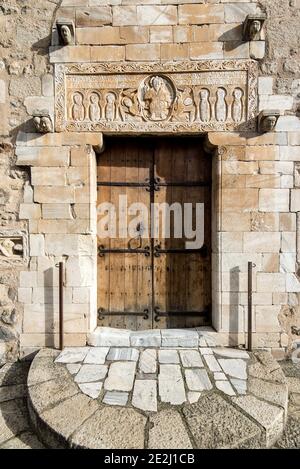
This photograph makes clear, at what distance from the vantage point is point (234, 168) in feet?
8.75

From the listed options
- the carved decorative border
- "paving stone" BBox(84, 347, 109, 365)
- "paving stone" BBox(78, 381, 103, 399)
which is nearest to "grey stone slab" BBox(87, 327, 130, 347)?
"paving stone" BBox(84, 347, 109, 365)

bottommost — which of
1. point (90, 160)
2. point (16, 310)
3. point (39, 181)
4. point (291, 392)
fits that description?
point (291, 392)

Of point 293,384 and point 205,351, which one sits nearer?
point 293,384

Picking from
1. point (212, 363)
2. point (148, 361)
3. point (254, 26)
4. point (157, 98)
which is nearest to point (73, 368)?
point (148, 361)

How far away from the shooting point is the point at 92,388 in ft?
6.72

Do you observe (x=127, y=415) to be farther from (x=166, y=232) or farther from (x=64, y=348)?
(x=166, y=232)

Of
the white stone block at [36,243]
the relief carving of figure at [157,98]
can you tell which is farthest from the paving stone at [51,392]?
the relief carving of figure at [157,98]

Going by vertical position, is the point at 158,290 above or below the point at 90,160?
below

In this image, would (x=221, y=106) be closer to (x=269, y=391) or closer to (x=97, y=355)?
(x=269, y=391)

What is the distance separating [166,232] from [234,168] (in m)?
0.98

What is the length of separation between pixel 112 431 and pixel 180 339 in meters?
1.16

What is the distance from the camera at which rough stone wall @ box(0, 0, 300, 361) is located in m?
2.63
